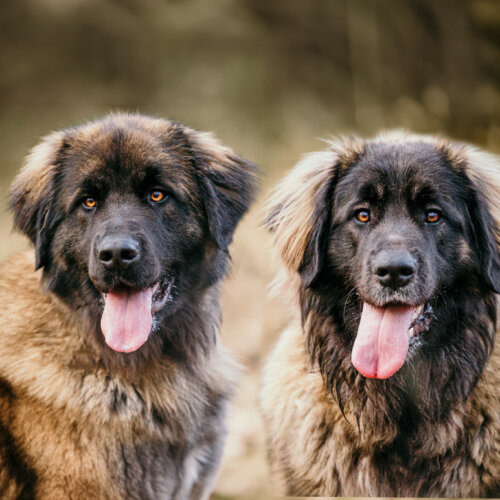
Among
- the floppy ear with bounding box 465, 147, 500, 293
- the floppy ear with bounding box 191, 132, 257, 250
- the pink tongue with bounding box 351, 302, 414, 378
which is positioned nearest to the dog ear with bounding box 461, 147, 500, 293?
the floppy ear with bounding box 465, 147, 500, 293

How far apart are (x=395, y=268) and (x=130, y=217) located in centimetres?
135

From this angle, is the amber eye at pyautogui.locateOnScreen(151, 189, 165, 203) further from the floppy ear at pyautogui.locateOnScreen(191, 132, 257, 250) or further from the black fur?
the black fur

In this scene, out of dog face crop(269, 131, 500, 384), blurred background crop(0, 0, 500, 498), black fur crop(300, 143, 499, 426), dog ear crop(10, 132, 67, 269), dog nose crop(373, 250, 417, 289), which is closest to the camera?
dog nose crop(373, 250, 417, 289)

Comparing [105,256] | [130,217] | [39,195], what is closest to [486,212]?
[130,217]

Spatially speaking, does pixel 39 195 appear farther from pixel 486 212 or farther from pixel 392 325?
pixel 486 212

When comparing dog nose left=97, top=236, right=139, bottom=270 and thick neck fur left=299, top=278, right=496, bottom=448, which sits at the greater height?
dog nose left=97, top=236, right=139, bottom=270

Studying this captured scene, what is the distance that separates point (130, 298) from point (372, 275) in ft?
4.02

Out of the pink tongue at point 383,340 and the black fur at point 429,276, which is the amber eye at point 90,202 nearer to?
the black fur at point 429,276

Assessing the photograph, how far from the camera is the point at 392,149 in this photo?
3.84 meters

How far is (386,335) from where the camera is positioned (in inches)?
139

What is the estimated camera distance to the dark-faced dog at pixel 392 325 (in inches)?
141

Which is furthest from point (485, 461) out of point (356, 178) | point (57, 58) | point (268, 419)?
point (57, 58)

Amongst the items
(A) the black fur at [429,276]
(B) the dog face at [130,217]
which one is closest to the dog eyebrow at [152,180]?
(B) the dog face at [130,217]

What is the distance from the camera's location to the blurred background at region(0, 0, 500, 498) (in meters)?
4.55
